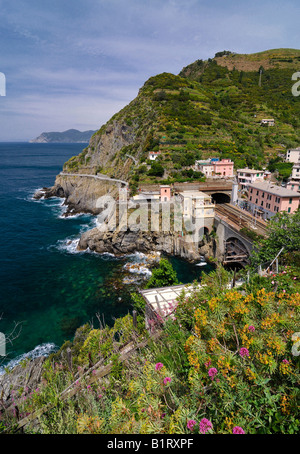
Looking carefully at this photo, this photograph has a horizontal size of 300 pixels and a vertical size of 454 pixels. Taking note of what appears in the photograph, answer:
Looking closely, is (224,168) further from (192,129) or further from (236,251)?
(236,251)

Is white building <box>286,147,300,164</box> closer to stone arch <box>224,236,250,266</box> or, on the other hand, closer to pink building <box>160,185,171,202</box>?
pink building <box>160,185,171,202</box>

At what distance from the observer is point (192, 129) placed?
6353cm

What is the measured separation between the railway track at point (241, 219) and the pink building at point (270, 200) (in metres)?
1.82

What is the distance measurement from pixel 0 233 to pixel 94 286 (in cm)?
2785

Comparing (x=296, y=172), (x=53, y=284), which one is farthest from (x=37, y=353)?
(x=296, y=172)

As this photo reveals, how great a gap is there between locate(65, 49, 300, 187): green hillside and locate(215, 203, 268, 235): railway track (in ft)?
36.8

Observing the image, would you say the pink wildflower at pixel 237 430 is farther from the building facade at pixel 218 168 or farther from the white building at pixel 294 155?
the white building at pixel 294 155

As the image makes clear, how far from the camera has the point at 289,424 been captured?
3.44 metres

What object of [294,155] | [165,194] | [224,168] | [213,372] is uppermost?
[294,155]

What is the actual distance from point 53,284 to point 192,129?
54.0m

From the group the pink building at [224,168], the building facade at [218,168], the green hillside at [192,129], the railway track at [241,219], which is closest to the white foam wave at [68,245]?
the green hillside at [192,129]

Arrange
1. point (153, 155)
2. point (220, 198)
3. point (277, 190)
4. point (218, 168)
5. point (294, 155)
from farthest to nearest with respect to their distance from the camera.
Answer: point (153, 155) → point (294, 155) → point (218, 168) → point (220, 198) → point (277, 190)

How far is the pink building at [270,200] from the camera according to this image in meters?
29.7
